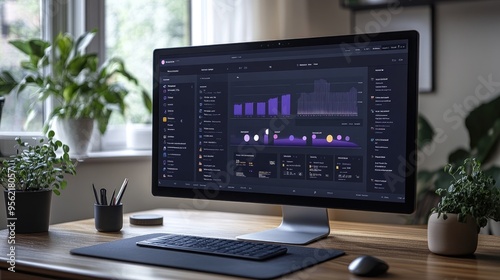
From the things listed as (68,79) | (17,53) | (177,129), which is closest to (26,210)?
(177,129)

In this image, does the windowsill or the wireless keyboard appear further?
the windowsill

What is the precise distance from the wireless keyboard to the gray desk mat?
0.01m

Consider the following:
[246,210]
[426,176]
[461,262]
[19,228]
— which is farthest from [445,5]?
[19,228]

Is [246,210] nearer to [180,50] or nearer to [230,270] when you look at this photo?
[180,50]

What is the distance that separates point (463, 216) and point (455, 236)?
0.04m

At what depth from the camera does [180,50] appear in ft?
5.78

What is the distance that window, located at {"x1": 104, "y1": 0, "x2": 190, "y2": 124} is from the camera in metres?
2.58

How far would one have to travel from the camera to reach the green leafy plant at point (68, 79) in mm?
2145

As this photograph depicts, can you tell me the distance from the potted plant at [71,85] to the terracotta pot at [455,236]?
1.22 m

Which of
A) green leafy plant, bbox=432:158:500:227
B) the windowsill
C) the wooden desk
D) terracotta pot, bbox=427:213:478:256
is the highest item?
the windowsill

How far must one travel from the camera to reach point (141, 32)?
271 centimetres

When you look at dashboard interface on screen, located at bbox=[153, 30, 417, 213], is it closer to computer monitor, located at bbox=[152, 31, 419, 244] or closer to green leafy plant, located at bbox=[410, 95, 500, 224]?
computer monitor, located at bbox=[152, 31, 419, 244]

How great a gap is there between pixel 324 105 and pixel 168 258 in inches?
19.6

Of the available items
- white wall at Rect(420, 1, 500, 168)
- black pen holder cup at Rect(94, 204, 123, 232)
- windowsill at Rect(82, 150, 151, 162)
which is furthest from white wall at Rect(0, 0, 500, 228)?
black pen holder cup at Rect(94, 204, 123, 232)
